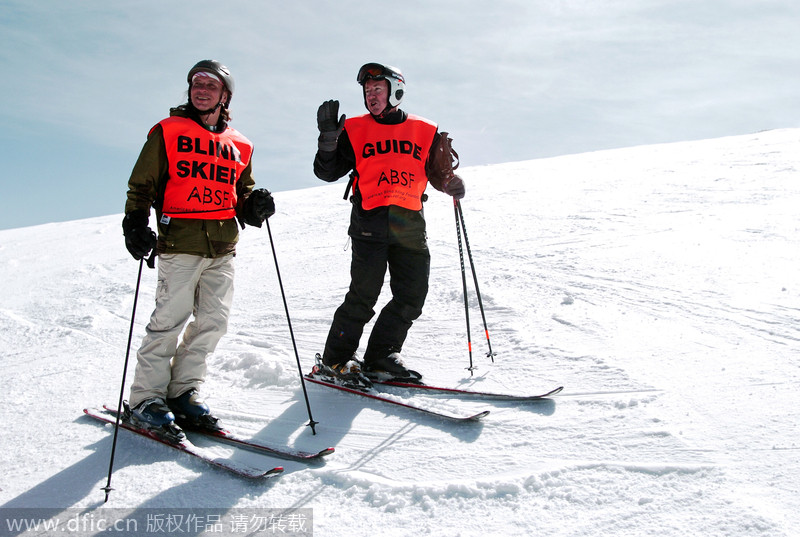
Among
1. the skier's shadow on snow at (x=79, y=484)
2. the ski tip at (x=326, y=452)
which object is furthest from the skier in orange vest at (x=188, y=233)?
the ski tip at (x=326, y=452)

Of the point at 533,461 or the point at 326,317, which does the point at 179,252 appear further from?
the point at 326,317

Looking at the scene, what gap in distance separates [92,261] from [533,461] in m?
9.37

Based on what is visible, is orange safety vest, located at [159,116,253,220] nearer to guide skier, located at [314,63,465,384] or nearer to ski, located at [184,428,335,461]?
guide skier, located at [314,63,465,384]

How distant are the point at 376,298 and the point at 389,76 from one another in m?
1.58

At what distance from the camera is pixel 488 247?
8188 mm

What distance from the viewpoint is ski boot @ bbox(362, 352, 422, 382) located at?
4.03 m

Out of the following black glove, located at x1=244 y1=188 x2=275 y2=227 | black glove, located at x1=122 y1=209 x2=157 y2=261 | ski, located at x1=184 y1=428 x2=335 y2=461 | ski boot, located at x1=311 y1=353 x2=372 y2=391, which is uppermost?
black glove, located at x1=244 y1=188 x2=275 y2=227

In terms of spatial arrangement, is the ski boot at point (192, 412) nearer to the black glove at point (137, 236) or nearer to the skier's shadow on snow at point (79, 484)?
the skier's shadow on snow at point (79, 484)

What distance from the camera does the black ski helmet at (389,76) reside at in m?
3.88

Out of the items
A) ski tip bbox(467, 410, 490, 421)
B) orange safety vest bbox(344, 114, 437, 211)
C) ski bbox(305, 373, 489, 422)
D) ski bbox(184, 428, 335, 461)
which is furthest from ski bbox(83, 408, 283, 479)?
orange safety vest bbox(344, 114, 437, 211)

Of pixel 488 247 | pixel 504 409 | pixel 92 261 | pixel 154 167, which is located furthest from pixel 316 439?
pixel 92 261

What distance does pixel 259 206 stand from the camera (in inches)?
138

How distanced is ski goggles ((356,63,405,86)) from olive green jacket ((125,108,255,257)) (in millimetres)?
→ 1264

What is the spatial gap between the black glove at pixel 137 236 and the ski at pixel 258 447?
1.11 meters
